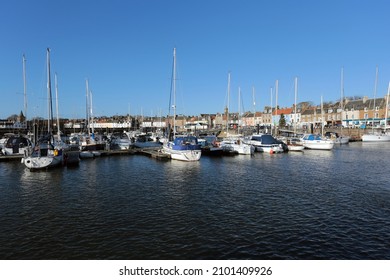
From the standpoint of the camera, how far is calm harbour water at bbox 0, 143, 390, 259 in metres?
12.3

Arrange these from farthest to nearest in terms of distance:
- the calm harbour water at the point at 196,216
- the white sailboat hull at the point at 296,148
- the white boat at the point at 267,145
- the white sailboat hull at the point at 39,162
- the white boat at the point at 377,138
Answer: the white boat at the point at 377,138 → the white sailboat hull at the point at 296,148 → the white boat at the point at 267,145 → the white sailboat hull at the point at 39,162 → the calm harbour water at the point at 196,216

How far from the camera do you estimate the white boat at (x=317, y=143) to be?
58.2 meters

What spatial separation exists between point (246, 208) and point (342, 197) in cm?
770

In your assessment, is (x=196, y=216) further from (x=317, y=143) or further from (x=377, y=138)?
(x=377, y=138)

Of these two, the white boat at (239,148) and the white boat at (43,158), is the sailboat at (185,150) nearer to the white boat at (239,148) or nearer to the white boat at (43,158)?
the white boat at (239,148)

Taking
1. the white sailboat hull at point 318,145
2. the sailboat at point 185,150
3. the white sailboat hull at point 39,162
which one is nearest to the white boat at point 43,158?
the white sailboat hull at point 39,162

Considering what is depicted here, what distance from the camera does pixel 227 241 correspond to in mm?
13031

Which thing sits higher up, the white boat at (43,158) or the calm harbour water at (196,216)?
the white boat at (43,158)

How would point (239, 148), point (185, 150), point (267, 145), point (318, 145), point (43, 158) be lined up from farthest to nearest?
point (318, 145) < point (267, 145) < point (239, 148) < point (185, 150) < point (43, 158)

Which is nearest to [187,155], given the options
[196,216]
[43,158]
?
[43,158]

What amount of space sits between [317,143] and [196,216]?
162 feet

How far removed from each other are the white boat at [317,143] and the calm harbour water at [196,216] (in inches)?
1164

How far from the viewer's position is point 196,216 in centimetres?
1662
